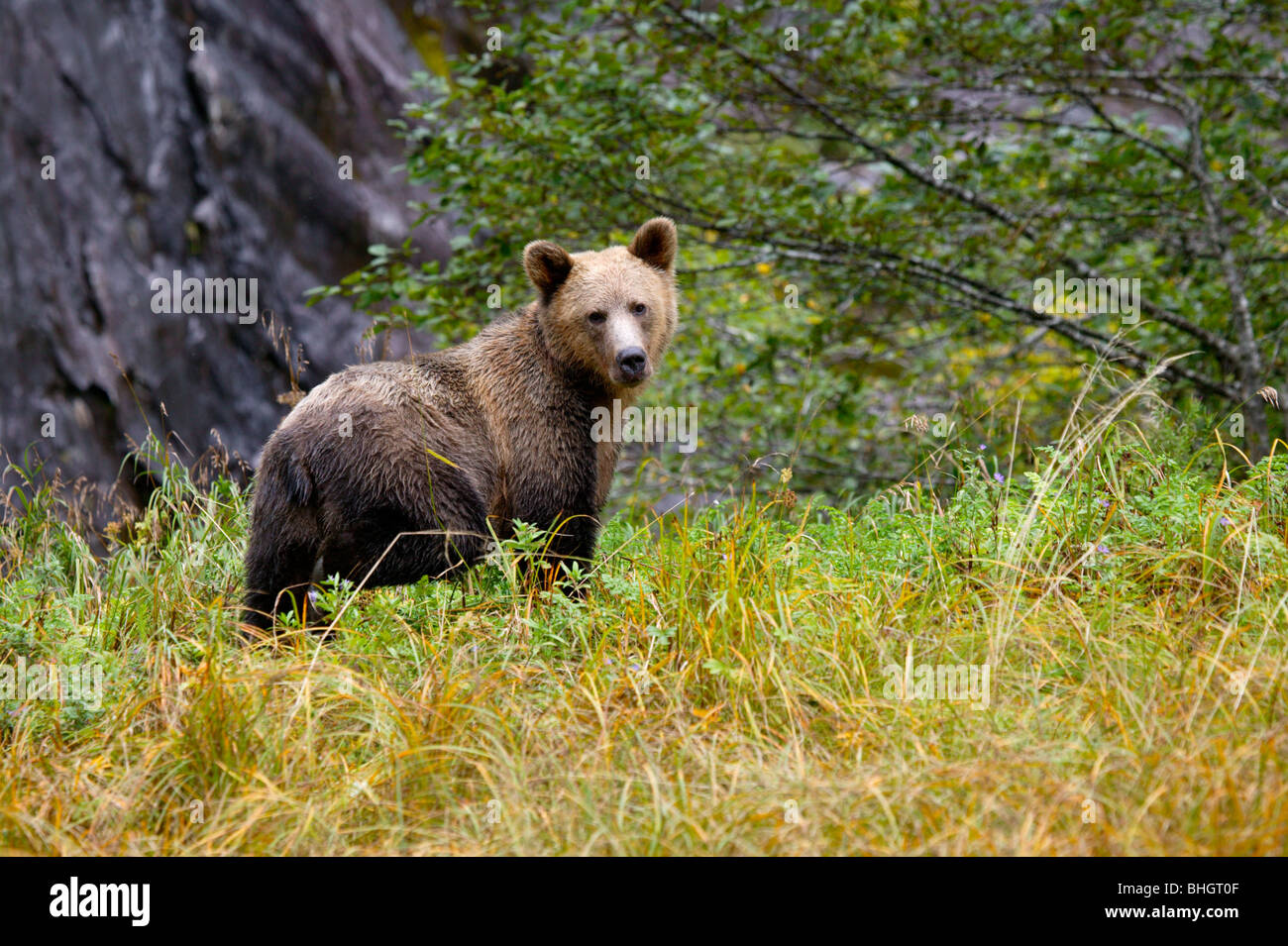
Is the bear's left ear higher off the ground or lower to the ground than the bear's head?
higher

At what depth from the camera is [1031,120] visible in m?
7.52

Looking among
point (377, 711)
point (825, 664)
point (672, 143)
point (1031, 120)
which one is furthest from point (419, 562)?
point (1031, 120)

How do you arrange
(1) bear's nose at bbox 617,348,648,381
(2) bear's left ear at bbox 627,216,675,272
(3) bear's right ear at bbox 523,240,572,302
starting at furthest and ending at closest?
(2) bear's left ear at bbox 627,216,675,272 → (3) bear's right ear at bbox 523,240,572,302 → (1) bear's nose at bbox 617,348,648,381

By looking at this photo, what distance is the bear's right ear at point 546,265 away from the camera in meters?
5.64

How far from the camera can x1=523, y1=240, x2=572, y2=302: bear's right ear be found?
564 centimetres

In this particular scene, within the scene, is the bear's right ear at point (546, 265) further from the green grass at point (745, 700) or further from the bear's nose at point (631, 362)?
the green grass at point (745, 700)

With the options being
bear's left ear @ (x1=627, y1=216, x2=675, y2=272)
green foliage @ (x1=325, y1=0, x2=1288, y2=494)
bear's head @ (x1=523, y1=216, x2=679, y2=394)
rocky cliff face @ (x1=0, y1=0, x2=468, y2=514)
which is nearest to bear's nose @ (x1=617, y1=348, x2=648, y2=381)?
bear's head @ (x1=523, y1=216, x2=679, y2=394)

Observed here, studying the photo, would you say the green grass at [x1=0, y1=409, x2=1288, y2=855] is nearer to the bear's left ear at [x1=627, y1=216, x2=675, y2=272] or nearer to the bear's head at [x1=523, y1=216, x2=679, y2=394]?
the bear's head at [x1=523, y1=216, x2=679, y2=394]

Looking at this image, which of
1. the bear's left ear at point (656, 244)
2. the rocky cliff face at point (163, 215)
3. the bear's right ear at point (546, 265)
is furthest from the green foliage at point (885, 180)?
the rocky cliff face at point (163, 215)

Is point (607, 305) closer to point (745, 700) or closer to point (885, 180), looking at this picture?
point (745, 700)

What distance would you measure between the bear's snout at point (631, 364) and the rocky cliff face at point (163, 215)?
21.4 feet

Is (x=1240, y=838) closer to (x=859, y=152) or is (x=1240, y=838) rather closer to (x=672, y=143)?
(x=672, y=143)

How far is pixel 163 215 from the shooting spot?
38.7 feet

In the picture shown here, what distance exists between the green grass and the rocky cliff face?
23.5ft
